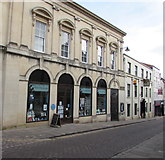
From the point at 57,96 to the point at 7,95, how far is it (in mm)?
4105

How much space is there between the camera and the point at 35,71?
40.4ft

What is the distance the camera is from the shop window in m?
17.7

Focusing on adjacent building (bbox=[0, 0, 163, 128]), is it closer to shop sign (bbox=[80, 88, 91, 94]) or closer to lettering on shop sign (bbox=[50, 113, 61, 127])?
shop sign (bbox=[80, 88, 91, 94])

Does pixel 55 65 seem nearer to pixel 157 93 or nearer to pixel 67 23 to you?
pixel 67 23

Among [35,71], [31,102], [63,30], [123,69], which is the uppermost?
[63,30]

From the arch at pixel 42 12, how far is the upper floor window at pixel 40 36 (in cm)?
60

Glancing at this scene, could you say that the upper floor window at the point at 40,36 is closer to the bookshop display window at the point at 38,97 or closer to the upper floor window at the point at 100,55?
the bookshop display window at the point at 38,97

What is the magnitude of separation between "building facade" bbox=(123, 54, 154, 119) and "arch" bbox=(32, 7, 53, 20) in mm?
13018

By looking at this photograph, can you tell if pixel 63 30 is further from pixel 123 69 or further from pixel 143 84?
pixel 143 84

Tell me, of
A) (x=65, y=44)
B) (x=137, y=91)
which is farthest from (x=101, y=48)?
(x=137, y=91)

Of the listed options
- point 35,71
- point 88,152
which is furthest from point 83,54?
point 88,152

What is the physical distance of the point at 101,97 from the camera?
59.4 feet

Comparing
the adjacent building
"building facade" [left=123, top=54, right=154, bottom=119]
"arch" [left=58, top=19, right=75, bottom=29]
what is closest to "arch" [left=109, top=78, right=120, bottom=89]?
the adjacent building

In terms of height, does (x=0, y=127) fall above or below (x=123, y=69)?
below
